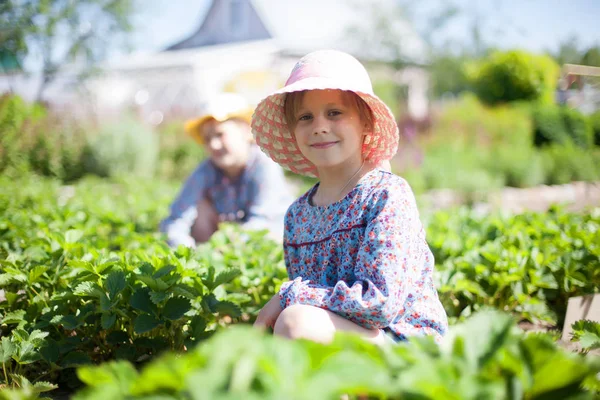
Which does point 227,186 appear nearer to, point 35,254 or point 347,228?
point 35,254

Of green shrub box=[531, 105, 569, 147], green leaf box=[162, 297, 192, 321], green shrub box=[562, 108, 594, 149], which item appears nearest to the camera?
green leaf box=[162, 297, 192, 321]

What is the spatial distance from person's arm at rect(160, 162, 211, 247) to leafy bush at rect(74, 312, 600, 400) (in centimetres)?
290

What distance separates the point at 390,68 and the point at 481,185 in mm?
21354

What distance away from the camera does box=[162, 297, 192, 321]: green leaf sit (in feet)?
6.18

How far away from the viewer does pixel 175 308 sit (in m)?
1.90

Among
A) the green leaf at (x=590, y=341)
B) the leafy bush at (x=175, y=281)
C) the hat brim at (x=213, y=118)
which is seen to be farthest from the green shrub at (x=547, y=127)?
the green leaf at (x=590, y=341)

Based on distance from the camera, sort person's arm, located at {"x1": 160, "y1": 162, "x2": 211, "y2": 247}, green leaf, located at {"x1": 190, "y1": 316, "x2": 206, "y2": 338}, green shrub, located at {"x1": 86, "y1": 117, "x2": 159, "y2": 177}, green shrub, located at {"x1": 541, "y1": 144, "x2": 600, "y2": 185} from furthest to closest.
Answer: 1. green shrub, located at {"x1": 86, "y1": 117, "x2": 159, "y2": 177}
2. green shrub, located at {"x1": 541, "y1": 144, "x2": 600, "y2": 185}
3. person's arm, located at {"x1": 160, "y1": 162, "x2": 211, "y2": 247}
4. green leaf, located at {"x1": 190, "y1": 316, "x2": 206, "y2": 338}

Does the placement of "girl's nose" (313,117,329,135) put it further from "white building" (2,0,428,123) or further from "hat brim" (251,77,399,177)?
"white building" (2,0,428,123)

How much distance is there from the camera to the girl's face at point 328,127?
6.30ft

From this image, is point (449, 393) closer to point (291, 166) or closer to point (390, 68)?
point (291, 166)

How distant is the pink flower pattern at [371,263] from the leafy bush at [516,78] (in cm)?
1607

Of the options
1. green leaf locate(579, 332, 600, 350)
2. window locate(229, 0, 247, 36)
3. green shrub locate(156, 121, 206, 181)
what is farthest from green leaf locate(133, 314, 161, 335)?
window locate(229, 0, 247, 36)

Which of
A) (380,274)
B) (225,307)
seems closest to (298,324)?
(380,274)

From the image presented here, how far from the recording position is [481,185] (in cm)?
782
